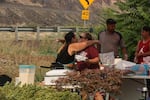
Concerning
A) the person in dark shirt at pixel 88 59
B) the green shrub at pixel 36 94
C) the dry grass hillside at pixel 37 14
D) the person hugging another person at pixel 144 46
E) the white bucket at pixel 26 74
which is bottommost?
the green shrub at pixel 36 94

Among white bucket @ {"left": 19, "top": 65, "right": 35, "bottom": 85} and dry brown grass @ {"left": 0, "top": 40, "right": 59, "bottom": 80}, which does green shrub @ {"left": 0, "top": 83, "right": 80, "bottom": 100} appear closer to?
white bucket @ {"left": 19, "top": 65, "right": 35, "bottom": 85}

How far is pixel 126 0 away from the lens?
1420 centimetres

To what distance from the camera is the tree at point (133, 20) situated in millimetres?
13141

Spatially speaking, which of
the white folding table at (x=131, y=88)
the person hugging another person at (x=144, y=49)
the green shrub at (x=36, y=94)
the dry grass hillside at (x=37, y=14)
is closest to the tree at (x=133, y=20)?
the person hugging another person at (x=144, y=49)

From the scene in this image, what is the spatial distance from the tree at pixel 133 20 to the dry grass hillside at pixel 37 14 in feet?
126

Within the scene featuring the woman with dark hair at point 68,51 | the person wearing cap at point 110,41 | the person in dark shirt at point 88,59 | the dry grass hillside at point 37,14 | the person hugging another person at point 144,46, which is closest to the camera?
the person in dark shirt at point 88,59

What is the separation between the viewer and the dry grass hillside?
56531 mm

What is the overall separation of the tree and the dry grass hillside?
126ft

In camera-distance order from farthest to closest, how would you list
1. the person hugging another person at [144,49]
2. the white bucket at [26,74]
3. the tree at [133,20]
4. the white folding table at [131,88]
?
the tree at [133,20]
the white bucket at [26,74]
the person hugging another person at [144,49]
the white folding table at [131,88]

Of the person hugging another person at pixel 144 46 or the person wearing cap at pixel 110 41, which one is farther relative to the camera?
the person wearing cap at pixel 110 41

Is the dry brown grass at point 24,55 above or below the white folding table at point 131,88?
above

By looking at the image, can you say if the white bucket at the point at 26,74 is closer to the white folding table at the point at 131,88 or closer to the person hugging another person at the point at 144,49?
the white folding table at the point at 131,88

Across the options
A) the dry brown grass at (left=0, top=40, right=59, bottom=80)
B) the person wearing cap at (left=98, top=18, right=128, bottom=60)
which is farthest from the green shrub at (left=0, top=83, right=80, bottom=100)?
the dry brown grass at (left=0, top=40, right=59, bottom=80)

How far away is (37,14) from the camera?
195 feet
